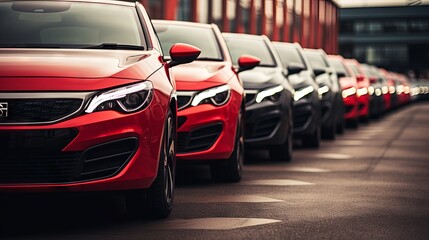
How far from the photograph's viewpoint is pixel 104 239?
21.9 ft

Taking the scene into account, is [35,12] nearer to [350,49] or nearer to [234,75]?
[234,75]

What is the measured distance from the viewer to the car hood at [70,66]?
6.92 m

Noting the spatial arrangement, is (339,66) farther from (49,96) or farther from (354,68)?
(49,96)

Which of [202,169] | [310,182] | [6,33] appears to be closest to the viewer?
[6,33]

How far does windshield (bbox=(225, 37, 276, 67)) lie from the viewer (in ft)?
45.7

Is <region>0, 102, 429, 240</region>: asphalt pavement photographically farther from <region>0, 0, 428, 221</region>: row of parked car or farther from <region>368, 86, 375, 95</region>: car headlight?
<region>368, 86, 375, 95</region>: car headlight

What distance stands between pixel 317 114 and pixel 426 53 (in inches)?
4719

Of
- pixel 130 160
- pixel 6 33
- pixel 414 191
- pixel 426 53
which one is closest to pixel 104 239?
pixel 130 160

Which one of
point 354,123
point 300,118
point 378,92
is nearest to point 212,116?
point 300,118

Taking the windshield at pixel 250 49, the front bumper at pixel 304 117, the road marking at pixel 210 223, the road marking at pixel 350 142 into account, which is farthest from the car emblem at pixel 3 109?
the road marking at pixel 350 142

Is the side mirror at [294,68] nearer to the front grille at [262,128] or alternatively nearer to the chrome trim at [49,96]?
the front grille at [262,128]

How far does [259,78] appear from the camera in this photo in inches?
512

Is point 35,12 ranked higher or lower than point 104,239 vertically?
higher

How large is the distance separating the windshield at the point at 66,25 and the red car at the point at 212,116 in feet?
5.05
